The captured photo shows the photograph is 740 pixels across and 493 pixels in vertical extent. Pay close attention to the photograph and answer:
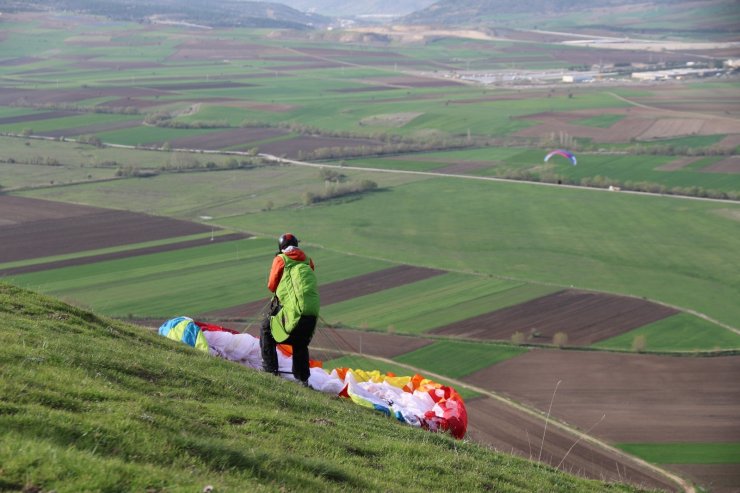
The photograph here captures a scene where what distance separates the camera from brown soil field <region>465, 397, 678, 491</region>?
25.8 m

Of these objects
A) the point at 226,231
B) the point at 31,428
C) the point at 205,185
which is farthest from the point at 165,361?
the point at 205,185

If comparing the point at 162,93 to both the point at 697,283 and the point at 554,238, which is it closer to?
the point at 554,238

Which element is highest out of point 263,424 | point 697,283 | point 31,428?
point 31,428

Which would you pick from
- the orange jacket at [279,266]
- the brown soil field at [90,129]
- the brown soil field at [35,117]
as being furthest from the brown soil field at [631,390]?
the brown soil field at [35,117]

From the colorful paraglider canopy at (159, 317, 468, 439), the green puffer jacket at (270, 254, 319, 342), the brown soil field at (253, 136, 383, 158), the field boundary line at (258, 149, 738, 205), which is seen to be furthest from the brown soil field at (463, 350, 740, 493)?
the brown soil field at (253, 136, 383, 158)

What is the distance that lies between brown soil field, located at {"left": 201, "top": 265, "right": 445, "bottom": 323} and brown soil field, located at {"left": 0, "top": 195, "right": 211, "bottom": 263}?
1585cm

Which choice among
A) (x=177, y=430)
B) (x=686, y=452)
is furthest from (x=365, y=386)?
(x=686, y=452)

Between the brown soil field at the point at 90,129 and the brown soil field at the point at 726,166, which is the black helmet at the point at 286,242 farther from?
the brown soil field at the point at 90,129

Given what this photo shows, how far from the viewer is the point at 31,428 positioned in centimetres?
803

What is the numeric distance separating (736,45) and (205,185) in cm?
12958

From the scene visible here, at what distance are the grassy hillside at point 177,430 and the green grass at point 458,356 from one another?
23.3 metres

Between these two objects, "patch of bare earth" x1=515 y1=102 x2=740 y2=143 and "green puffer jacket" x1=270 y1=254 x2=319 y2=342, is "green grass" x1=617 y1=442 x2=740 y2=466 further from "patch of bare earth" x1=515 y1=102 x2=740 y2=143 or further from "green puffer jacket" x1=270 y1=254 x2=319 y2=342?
"patch of bare earth" x1=515 y1=102 x2=740 y2=143

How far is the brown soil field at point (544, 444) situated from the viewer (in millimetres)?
25812

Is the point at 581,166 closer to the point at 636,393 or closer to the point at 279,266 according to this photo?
the point at 636,393
